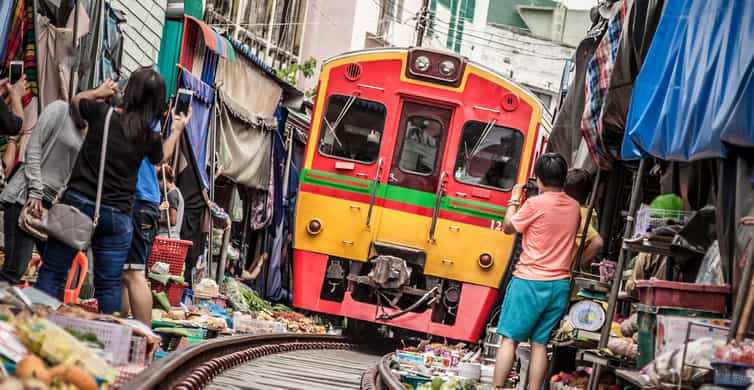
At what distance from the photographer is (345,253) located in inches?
491

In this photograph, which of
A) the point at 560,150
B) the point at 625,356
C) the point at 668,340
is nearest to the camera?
the point at 668,340

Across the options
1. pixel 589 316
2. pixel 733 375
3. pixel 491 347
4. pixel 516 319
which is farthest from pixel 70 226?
pixel 491 347

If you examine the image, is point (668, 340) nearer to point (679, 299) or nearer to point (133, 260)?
point (679, 299)

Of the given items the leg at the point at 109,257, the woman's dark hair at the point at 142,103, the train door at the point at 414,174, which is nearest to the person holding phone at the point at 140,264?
the woman's dark hair at the point at 142,103

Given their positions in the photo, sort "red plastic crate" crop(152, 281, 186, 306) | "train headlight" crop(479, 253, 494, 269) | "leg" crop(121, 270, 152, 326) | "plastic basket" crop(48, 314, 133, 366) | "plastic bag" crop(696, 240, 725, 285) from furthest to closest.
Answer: "train headlight" crop(479, 253, 494, 269)
"red plastic crate" crop(152, 281, 186, 306)
"leg" crop(121, 270, 152, 326)
"plastic bag" crop(696, 240, 725, 285)
"plastic basket" crop(48, 314, 133, 366)

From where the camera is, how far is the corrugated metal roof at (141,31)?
12.6 meters

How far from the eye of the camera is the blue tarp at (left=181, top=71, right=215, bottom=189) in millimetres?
14023

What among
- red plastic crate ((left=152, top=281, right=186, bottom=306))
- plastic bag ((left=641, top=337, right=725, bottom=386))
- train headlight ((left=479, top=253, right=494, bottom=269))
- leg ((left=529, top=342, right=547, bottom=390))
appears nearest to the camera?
plastic bag ((left=641, top=337, right=725, bottom=386))

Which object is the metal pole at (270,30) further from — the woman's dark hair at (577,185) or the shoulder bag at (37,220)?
the shoulder bag at (37,220)

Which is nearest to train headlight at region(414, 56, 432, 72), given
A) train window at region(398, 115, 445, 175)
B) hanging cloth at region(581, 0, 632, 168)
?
train window at region(398, 115, 445, 175)

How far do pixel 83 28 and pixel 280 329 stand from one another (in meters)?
4.71

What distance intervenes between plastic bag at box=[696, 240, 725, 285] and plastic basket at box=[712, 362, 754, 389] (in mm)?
1107

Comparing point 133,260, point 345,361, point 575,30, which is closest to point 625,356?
point 133,260

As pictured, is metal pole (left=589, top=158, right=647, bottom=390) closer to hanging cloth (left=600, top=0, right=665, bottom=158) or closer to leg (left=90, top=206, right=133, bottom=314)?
hanging cloth (left=600, top=0, right=665, bottom=158)
